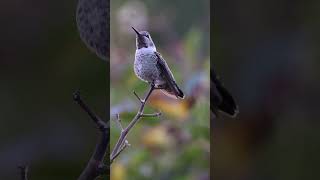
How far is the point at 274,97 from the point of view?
220 cm

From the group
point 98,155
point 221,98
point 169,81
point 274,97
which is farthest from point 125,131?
point 274,97

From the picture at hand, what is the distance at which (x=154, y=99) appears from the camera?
2121 millimetres

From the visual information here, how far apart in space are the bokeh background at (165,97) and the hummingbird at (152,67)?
0.06ft

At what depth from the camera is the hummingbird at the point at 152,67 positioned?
208 centimetres

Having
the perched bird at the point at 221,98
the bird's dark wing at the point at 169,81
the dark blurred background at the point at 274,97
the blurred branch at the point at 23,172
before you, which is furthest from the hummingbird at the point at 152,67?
the blurred branch at the point at 23,172

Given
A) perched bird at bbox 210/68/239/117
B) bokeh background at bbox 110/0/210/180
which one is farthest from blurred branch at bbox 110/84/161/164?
perched bird at bbox 210/68/239/117

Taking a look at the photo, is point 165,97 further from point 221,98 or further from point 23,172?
point 23,172

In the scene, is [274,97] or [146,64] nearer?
[146,64]

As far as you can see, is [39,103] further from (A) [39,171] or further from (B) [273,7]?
(B) [273,7]

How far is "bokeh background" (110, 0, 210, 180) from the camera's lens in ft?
6.78

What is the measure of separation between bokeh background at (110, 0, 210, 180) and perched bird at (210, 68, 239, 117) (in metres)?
0.02

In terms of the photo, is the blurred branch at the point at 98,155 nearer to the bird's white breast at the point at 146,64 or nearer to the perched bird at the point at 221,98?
the bird's white breast at the point at 146,64

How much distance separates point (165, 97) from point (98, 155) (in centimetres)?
34

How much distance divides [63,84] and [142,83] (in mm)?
299
